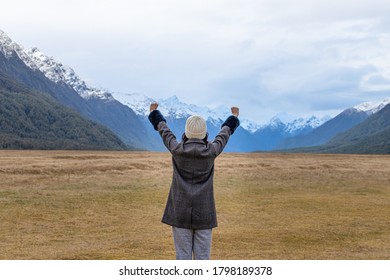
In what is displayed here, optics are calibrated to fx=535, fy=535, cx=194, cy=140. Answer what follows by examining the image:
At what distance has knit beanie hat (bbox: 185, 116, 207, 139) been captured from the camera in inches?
279

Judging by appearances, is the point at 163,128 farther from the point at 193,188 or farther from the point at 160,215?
the point at 160,215

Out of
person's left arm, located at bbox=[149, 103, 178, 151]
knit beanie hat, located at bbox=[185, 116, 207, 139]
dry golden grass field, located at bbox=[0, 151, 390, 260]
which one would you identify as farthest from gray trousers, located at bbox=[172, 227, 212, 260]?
dry golden grass field, located at bbox=[0, 151, 390, 260]

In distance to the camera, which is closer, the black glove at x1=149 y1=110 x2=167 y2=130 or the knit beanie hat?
the knit beanie hat

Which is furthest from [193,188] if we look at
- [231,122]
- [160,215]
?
[160,215]

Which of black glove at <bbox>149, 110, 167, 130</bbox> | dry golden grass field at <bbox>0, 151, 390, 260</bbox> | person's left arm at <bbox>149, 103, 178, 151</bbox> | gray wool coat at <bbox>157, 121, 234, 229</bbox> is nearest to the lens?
gray wool coat at <bbox>157, 121, 234, 229</bbox>

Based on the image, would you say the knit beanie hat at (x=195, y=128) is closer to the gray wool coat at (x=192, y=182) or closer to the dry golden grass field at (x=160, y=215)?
the gray wool coat at (x=192, y=182)

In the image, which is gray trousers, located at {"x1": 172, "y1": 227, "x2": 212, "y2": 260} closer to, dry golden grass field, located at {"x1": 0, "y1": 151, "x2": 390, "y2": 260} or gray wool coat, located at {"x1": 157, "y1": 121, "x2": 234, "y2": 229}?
gray wool coat, located at {"x1": 157, "y1": 121, "x2": 234, "y2": 229}

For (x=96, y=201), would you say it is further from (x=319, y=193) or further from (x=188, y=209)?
(x=188, y=209)

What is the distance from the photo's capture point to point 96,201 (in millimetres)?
35094

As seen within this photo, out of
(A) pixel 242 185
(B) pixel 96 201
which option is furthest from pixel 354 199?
(B) pixel 96 201

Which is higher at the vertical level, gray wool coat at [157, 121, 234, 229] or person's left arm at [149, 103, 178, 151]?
person's left arm at [149, 103, 178, 151]

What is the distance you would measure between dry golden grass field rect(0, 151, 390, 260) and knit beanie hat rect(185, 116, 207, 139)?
36.8 feet

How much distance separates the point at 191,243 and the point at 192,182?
2.86 ft

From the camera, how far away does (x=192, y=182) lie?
720 cm
